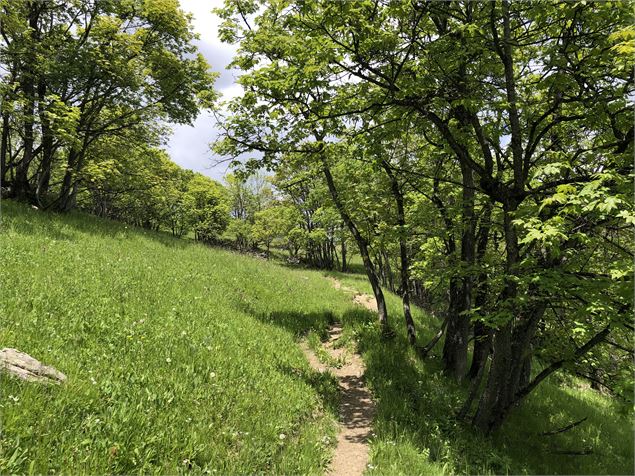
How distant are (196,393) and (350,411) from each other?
13.0 ft

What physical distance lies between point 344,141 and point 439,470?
938 cm

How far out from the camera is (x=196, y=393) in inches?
231

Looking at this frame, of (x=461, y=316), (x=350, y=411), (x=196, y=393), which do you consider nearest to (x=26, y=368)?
(x=196, y=393)

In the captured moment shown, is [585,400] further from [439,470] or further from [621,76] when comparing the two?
[621,76]

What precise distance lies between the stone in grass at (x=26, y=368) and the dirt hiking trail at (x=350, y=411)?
4404 millimetres

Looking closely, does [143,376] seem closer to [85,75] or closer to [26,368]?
[26,368]

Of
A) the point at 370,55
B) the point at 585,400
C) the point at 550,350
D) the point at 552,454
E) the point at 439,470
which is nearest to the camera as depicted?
the point at 439,470

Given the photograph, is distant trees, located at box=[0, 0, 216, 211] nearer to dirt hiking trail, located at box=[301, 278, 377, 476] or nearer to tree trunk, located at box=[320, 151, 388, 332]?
tree trunk, located at box=[320, 151, 388, 332]

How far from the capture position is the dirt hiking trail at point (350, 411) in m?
6.08

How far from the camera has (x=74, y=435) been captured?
4.02 metres

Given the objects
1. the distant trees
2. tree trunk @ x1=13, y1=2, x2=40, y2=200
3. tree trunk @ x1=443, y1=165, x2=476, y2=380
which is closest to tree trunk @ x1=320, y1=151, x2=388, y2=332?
tree trunk @ x1=443, y1=165, x2=476, y2=380

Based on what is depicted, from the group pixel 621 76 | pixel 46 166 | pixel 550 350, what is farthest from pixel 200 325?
pixel 46 166

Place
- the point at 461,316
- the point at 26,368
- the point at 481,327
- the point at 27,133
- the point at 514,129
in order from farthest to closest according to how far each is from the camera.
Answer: the point at 27,133 → the point at 481,327 → the point at 461,316 → the point at 514,129 → the point at 26,368

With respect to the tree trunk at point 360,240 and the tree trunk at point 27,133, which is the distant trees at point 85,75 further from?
the tree trunk at point 360,240
